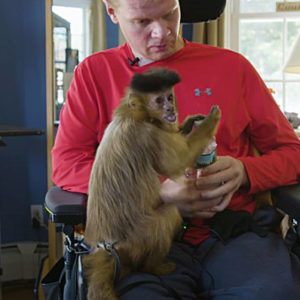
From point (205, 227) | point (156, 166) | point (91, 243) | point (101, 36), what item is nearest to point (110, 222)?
point (91, 243)

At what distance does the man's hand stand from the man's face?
0.44 metres

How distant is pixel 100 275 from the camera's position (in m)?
0.98

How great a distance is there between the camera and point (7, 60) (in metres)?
2.41

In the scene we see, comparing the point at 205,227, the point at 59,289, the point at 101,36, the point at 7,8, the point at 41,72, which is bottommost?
the point at 59,289

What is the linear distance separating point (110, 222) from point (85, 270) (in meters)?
0.14

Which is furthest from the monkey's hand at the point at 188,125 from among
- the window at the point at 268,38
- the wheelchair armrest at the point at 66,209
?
the window at the point at 268,38

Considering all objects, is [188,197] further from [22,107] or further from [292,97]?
[292,97]

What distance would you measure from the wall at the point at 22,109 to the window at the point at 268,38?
1.42 meters

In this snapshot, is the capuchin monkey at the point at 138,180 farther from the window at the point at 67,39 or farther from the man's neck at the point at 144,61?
the window at the point at 67,39

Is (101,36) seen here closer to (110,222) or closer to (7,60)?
(7,60)

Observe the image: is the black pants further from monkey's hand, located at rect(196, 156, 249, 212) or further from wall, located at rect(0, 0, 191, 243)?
wall, located at rect(0, 0, 191, 243)

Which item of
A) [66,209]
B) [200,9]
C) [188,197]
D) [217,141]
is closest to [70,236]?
[66,209]

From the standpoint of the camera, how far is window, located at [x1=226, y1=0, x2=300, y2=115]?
2914 millimetres

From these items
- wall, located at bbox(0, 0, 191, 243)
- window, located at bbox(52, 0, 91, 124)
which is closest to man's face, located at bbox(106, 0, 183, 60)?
window, located at bbox(52, 0, 91, 124)
